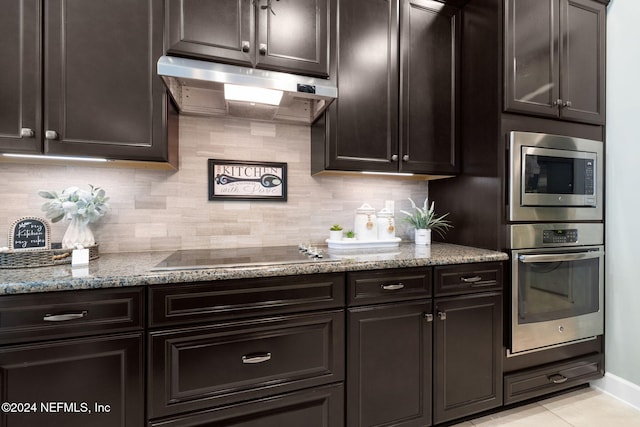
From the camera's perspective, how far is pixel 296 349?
134cm

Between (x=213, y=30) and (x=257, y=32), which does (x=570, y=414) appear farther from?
(x=213, y=30)

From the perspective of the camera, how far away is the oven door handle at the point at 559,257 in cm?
175

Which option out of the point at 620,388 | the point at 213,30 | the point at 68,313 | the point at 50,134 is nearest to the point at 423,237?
the point at 620,388

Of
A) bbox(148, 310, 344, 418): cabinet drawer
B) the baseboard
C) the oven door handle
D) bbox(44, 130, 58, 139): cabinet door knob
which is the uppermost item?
bbox(44, 130, 58, 139): cabinet door knob

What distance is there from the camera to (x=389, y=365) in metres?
1.49

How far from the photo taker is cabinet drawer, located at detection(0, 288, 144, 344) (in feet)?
3.36

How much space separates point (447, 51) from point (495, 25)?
30cm

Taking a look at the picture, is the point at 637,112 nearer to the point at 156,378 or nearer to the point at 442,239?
the point at 442,239

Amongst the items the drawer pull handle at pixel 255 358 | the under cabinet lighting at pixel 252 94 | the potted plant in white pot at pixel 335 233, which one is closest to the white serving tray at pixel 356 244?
the potted plant in white pot at pixel 335 233

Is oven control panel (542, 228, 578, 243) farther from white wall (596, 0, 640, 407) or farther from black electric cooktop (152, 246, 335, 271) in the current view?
black electric cooktop (152, 246, 335, 271)

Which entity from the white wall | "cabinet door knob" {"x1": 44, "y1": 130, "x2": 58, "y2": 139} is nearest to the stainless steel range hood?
"cabinet door knob" {"x1": 44, "y1": 130, "x2": 58, "y2": 139}

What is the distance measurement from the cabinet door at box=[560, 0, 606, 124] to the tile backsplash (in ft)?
4.27

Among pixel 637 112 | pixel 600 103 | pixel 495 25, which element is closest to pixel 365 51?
pixel 495 25

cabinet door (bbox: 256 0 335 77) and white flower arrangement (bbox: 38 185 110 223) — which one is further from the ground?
cabinet door (bbox: 256 0 335 77)
